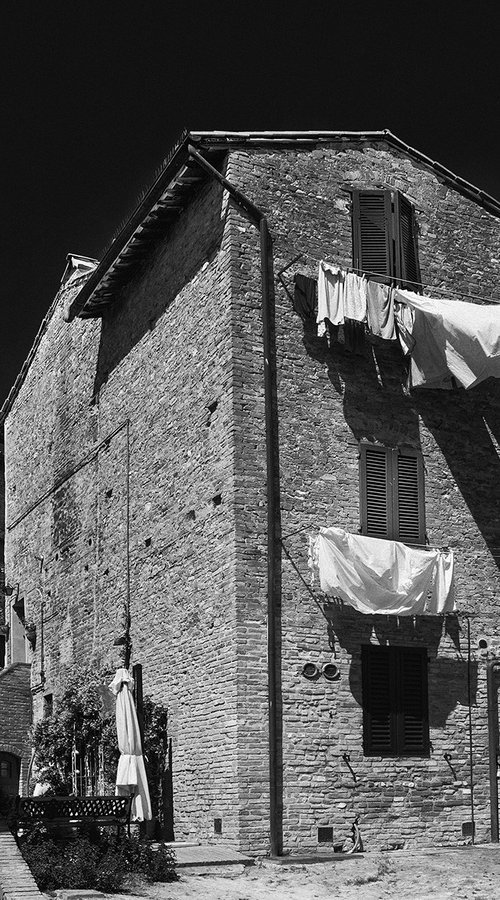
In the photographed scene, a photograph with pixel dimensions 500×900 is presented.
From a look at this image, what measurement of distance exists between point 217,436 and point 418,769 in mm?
5708

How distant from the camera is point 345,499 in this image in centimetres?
1738

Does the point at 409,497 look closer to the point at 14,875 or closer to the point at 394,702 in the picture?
the point at 394,702

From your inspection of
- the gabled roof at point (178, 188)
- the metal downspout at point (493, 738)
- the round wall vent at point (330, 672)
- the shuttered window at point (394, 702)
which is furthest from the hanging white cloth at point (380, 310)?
the metal downspout at point (493, 738)

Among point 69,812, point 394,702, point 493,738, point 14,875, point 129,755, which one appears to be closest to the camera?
point 14,875

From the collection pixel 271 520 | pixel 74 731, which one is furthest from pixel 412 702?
pixel 74 731

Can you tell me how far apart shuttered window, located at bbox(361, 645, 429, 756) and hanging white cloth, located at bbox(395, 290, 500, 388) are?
13.8ft

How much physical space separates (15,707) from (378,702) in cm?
1197

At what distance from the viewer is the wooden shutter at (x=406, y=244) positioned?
18.6 meters

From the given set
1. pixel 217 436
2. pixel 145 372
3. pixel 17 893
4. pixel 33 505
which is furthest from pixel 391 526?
pixel 33 505

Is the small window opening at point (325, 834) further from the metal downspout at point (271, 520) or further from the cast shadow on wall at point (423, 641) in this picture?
the cast shadow on wall at point (423, 641)

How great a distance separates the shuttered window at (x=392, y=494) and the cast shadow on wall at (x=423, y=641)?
126 cm

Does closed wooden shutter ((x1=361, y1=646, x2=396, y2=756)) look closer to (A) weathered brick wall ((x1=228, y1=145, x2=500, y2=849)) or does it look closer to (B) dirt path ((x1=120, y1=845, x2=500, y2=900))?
(A) weathered brick wall ((x1=228, y1=145, x2=500, y2=849))

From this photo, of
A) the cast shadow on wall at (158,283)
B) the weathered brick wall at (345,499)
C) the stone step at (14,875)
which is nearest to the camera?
the stone step at (14,875)

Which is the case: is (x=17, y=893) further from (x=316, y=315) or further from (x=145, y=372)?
(x=145, y=372)
